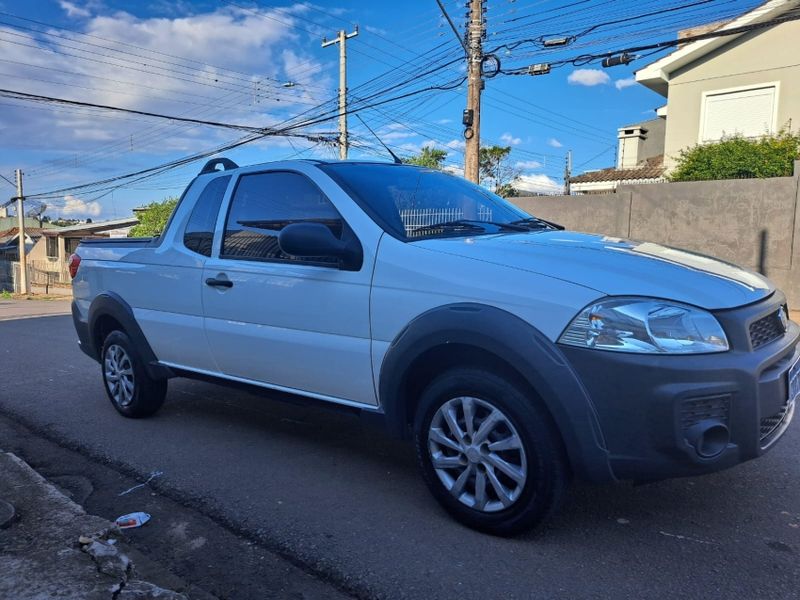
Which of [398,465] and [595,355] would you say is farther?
[398,465]

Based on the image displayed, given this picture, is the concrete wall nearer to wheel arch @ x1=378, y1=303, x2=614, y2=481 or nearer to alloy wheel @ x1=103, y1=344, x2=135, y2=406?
alloy wheel @ x1=103, y1=344, x2=135, y2=406

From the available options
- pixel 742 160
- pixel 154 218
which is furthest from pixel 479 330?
pixel 154 218

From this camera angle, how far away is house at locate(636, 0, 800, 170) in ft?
55.0

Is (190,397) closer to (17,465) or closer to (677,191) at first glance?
(17,465)

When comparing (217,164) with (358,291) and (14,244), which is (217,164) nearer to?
(358,291)

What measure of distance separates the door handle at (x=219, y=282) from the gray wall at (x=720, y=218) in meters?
7.86

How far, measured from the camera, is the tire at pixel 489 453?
9.37 feet

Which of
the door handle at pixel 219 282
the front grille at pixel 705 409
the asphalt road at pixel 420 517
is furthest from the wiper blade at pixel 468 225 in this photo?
the front grille at pixel 705 409

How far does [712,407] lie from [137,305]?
4050 millimetres

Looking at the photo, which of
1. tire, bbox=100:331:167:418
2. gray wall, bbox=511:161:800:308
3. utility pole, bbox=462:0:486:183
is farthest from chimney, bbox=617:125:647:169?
tire, bbox=100:331:167:418

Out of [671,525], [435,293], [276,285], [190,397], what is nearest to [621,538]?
[671,525]

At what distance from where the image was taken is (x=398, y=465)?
164 inches

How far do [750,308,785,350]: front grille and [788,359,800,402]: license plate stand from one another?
18 cm

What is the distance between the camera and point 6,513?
335 centimetres
